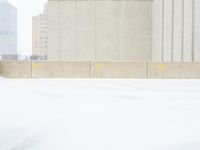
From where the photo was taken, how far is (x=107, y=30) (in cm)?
3556

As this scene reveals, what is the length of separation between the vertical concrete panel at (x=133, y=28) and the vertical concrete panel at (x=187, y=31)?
466 inches

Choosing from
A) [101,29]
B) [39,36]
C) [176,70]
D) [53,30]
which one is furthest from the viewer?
[39,36]

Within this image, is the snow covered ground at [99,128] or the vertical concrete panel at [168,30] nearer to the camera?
the snow covered ground at [99,128]

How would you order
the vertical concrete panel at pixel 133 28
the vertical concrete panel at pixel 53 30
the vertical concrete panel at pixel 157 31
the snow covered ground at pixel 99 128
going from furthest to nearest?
the vertical concrete panel at pixel 53 30, the vertical concrete panel at pixel 133 28, the vertical concrete panel at pixel 157 31, the snow covered ground at pixel 99 128

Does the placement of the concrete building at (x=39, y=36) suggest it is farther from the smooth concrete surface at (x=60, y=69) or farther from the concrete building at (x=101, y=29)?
the smooth concrete surface at (x=60, y=69)

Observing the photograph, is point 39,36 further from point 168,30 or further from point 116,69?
point 116,69

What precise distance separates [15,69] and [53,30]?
25.9 metres

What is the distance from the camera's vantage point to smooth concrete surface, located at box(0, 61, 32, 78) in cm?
1167

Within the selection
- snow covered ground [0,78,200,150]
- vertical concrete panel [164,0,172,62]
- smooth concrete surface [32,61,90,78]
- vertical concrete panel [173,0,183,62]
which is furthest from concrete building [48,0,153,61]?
snow covered ground [0,78,200,150]

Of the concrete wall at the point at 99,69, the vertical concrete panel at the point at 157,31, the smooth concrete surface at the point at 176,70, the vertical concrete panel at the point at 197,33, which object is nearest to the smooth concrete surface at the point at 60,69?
the concrete wall at the point at 99,69

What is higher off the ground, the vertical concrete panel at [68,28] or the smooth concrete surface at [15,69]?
the vertical concrete panel at [68,28]

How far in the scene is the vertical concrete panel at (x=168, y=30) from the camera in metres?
28.0

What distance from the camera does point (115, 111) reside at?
2090mm

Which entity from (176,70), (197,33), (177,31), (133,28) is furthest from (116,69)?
(133,28)
